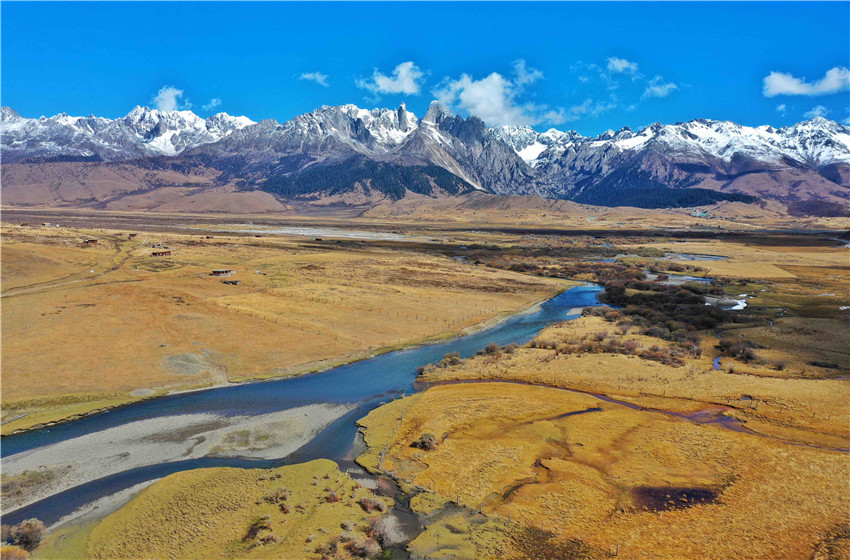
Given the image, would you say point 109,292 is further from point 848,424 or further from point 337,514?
point 848,424

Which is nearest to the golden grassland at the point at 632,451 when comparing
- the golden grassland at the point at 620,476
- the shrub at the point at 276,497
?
the golden grassland at the point at 620,476

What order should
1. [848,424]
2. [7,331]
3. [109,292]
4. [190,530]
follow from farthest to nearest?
[109,292]
[7,331]
[848,424]
[190,530]

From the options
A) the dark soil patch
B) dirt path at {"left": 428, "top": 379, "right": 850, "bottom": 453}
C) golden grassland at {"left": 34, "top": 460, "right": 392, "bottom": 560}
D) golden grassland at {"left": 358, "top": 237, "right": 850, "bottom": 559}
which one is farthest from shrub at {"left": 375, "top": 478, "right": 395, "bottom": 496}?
dirt path at {"left": 428, "top": 379, "right": 850, "bottom": 453}

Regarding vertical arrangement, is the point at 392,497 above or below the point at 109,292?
below

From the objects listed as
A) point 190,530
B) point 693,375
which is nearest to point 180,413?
point 190,530

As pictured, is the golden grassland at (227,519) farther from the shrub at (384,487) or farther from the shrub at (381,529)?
the shrub at (384,487)

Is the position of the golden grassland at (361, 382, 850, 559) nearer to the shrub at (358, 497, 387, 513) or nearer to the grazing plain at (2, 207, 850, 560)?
the grazing plain at (2, 207, 850, 560)
